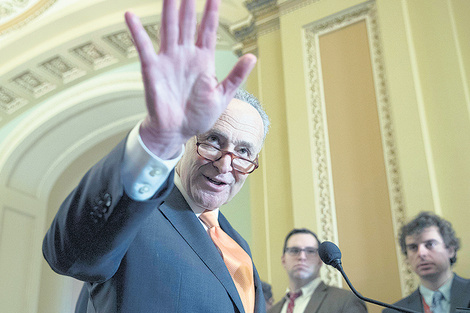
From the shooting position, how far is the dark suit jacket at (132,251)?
0.86m

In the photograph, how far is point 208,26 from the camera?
0.84m

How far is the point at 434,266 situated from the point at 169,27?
8.00ft

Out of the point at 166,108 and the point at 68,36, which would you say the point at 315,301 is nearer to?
the point at 166,108

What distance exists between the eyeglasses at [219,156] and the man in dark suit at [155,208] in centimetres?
18

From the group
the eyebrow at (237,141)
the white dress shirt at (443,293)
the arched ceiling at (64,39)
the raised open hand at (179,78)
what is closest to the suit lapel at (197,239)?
the eyebrow at (237,141)

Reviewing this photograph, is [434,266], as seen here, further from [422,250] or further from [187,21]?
[187,21]

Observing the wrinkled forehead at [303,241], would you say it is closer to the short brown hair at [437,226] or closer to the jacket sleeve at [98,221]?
the short brown hair at [437,226]

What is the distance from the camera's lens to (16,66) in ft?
23.2

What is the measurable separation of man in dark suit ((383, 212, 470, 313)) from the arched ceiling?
362 centimetres

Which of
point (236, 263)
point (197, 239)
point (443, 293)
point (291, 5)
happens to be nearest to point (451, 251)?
point (443, 293)

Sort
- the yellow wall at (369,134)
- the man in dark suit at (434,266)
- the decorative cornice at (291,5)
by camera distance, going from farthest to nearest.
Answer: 1. the decorative cornice at (291,5)
2. the yellow wall at (369,134)
3. the man in dark suit at (434,266)

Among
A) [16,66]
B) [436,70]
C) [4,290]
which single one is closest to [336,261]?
[436,70]

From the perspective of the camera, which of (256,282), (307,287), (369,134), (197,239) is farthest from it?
(369,134)

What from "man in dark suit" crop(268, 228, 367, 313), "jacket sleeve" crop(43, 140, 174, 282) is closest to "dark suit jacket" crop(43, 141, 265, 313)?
"jacket sleeve" crop(43, 140, 174, 282)
